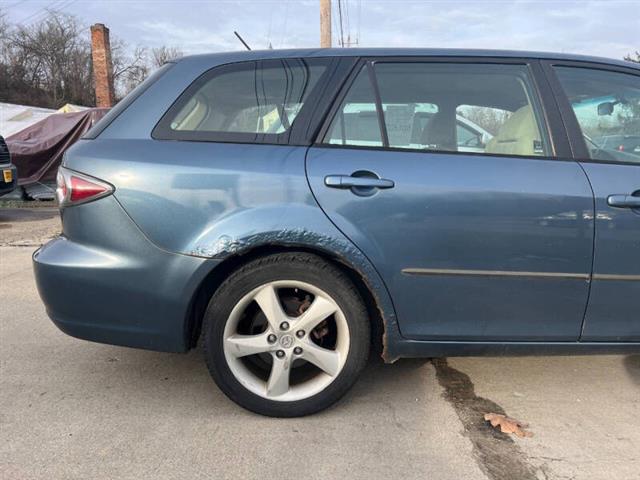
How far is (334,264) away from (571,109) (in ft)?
4.56

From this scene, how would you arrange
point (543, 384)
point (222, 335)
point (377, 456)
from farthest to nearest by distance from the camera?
point (543, 384) < point (222, 335) < point (377, 456)

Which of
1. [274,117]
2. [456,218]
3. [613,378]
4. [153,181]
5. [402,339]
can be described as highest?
[274,117]

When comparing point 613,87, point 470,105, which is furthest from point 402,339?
point 613,87

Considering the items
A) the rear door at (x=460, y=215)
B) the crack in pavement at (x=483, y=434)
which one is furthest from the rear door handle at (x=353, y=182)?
the crack in pavement at (x=483, y=434)

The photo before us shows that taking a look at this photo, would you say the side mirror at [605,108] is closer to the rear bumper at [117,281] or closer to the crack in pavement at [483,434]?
the crack in pavement at [483,434]

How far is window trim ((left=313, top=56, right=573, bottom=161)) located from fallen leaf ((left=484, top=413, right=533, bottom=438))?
4.21 feet

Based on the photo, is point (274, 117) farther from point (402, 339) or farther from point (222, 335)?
point (402, 339)

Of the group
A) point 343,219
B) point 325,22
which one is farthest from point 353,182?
point 325,22

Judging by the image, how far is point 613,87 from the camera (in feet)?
8.91

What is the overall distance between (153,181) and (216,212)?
33cm

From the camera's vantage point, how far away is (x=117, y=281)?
240 cm

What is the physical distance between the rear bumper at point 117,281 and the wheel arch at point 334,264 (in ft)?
0.19

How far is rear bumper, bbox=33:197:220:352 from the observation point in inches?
93.7

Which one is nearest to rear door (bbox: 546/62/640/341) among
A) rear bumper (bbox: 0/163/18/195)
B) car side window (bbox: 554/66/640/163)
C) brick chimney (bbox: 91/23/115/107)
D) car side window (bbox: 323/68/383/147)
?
car side window (bbox: 554/66/640/163)
